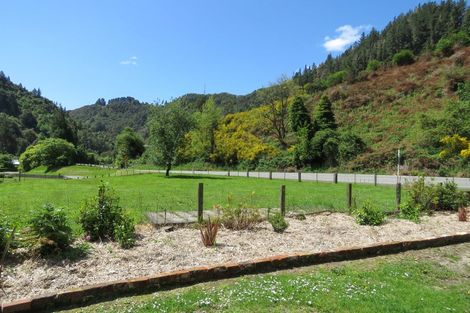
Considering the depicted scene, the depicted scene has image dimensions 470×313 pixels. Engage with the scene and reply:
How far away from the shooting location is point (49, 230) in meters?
5.12

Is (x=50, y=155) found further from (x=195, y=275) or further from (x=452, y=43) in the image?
(x=452, y=43)

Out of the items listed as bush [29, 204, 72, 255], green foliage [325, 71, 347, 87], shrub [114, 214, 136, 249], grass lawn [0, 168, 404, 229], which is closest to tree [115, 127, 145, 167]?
green foliage [325, 71, 347, 87]

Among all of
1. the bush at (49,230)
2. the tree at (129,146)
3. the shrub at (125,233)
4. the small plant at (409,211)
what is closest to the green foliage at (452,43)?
the small plant at (409,211)

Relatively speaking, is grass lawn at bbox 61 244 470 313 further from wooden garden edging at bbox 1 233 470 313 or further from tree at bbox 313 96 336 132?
tree at bbox 313 96 336 132

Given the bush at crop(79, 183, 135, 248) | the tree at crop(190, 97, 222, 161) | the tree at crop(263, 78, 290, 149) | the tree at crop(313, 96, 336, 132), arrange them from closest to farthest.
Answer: the bush at crop(79, 183, 135, 248), the tree at crop(313, 96, 336, 132), the tree at crop(263, 78, 290, 149), the tree at crop(190, 97, 222, 161)

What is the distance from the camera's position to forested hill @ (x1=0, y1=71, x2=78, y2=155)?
86.1 meters

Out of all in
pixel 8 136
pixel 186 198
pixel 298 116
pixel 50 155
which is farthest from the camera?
pixel 8 136

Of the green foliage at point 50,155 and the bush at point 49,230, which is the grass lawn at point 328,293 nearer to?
the bush at point 49,230

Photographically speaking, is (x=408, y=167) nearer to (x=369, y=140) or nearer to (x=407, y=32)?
(x=369, y=140)

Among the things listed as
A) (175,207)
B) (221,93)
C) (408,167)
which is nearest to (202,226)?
(175,207)

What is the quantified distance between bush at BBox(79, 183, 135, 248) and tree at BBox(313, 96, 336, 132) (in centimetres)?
3759

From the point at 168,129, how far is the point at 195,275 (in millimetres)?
30073

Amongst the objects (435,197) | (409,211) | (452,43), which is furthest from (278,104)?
(409,211)

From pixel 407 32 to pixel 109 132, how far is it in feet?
421
